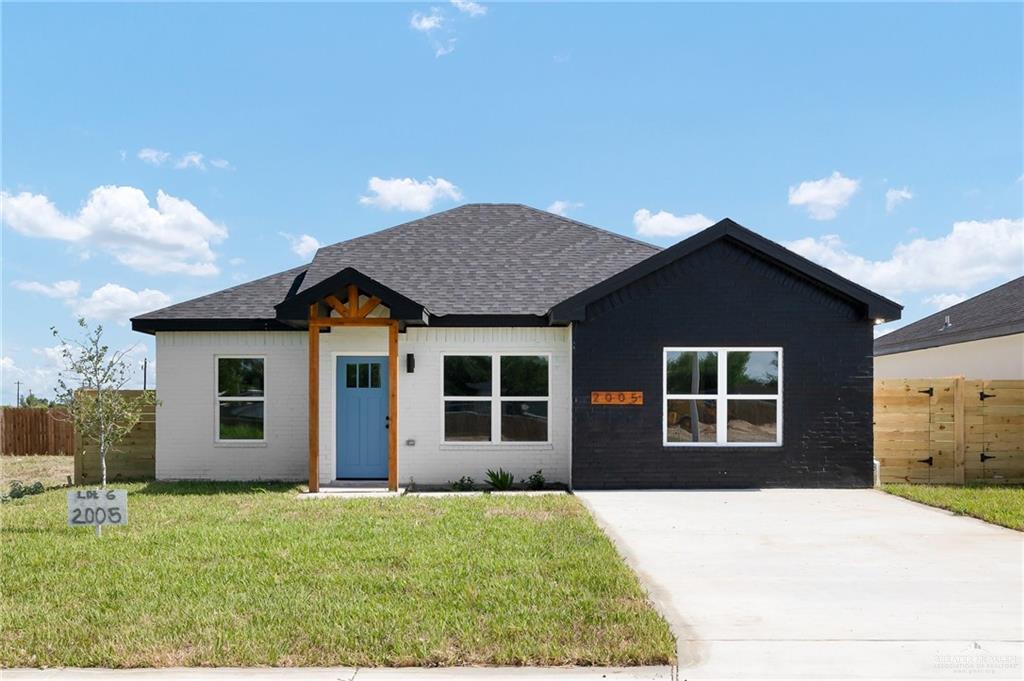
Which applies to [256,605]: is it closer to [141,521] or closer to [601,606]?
[601,606]

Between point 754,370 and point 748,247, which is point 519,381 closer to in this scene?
point 754,370

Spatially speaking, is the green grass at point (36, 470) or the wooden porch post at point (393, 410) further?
the green grass at point (36, 470)

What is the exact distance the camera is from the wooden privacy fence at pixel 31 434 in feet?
75.7

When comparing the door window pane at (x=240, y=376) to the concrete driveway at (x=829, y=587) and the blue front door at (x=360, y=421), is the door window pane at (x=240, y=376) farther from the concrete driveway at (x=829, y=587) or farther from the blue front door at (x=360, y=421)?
the concrete driveway at (x=829, y=587)

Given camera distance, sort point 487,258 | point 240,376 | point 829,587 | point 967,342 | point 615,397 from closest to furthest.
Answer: point 829,587, point 615,397, point 240,376, point 487,258, point 967,342

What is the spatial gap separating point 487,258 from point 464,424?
12.4 ft

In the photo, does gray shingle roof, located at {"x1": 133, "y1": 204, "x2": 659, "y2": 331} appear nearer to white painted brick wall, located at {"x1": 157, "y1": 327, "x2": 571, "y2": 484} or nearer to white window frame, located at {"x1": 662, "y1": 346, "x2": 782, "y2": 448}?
white painted brick wall, located at {"x1": 157, "y1": 327, "x2": 571, "y2": 484}

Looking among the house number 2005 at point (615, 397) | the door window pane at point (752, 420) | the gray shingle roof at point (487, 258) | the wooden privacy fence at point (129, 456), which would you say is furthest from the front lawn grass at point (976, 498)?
the wooden privacy fence at point (129, 456)

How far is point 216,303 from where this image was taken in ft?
46.4

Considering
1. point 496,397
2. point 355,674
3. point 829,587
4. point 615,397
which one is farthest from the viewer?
point 496,397

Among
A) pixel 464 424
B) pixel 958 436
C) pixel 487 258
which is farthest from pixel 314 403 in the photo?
pixel 958 436

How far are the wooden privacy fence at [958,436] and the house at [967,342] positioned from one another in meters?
1.96

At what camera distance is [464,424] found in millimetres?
13383

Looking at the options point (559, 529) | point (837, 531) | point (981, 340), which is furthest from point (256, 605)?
point (981, 340)
